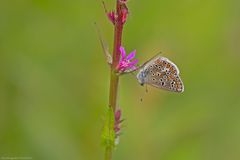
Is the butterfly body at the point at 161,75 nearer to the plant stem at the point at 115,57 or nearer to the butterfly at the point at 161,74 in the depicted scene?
the butterfly at the point at 161,74

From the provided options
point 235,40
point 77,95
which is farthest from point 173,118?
point 235,40

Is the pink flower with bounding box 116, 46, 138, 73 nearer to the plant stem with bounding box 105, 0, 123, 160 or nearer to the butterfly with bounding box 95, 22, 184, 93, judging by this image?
the plant stem with bounding box 105, 0, 123, 160

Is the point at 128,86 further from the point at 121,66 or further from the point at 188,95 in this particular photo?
the point at 121,66

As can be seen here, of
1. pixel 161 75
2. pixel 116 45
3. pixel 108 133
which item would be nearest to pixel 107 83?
pixel 161 75

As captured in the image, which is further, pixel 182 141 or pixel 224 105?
pixel 224 105

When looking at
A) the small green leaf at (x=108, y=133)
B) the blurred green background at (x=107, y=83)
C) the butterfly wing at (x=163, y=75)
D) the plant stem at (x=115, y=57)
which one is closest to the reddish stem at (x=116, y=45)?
the plant stem at (x=115, y=57)

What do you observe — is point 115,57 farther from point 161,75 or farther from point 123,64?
→ point 161,75

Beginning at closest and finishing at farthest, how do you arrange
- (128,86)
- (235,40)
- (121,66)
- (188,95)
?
(121,66)
(128,86)
(188,95)
(235,40)
